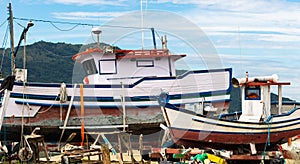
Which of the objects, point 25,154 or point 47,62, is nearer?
point 25,154

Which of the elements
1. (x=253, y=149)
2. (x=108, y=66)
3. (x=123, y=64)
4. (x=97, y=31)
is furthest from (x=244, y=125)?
(x=97, y=31)

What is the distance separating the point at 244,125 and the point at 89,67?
9981 mm

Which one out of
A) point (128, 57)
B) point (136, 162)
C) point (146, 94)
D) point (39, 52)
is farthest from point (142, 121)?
point (39, 52)

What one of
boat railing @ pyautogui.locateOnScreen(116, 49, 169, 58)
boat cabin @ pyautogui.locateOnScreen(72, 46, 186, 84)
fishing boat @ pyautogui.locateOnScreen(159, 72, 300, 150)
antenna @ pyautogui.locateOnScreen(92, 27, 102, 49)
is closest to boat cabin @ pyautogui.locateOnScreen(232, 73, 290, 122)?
fishing boat @ pyautogui.locateOnScreen(159, 72, 300, 150)

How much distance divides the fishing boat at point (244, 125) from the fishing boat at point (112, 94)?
5345mm

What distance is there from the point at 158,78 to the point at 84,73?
406cm

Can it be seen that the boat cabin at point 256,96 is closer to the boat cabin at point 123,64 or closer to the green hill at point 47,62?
the boat cabin at point 123,64

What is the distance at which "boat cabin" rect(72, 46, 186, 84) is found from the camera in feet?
73.5

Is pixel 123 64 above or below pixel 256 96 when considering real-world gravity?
above

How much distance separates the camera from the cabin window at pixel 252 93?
53.7ft

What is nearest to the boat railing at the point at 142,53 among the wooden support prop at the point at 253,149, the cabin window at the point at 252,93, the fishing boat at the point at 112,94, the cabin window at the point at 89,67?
the fishing boat at the point at 112,94

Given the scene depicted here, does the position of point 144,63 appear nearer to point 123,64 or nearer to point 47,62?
point 123,64

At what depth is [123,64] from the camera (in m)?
22.7

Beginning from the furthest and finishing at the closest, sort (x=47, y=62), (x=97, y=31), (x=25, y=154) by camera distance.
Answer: (x=47, y=62) → (x=97, y=31) → (x=25, y=154)
